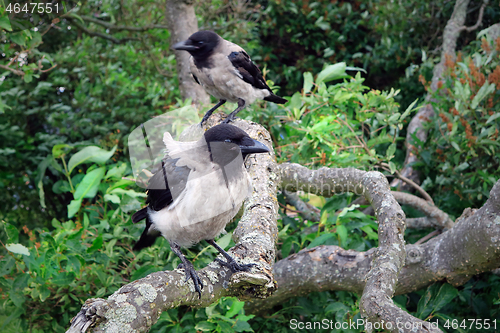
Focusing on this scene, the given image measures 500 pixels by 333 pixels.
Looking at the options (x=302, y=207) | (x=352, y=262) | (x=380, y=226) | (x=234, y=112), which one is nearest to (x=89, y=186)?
(x=234, y=112)

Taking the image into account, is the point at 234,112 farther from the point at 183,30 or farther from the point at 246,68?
the point at 183,30

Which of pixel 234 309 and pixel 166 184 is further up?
pixel 166 184

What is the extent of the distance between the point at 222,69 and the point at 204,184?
5.05ft

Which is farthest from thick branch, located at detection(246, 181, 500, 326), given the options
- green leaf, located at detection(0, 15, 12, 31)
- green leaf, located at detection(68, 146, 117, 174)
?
green leaf, located at detection(0, 15, 12, 31)

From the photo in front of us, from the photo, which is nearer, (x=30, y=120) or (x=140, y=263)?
(x=140, y=263)

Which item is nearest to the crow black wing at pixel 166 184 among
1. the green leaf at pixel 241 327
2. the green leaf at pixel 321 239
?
the green leaf at pixel 241 327

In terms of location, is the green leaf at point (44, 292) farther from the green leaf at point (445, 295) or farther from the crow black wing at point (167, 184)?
the green leaf at point (445, 295)

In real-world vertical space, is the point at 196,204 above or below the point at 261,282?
above

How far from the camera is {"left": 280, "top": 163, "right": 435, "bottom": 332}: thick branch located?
1446mm

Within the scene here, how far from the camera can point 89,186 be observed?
119 inches

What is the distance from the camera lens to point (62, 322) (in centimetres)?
267

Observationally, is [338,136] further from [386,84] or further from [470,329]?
[386,84]

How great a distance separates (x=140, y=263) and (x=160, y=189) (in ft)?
3.76

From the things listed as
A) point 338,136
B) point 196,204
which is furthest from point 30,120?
point 196,204
